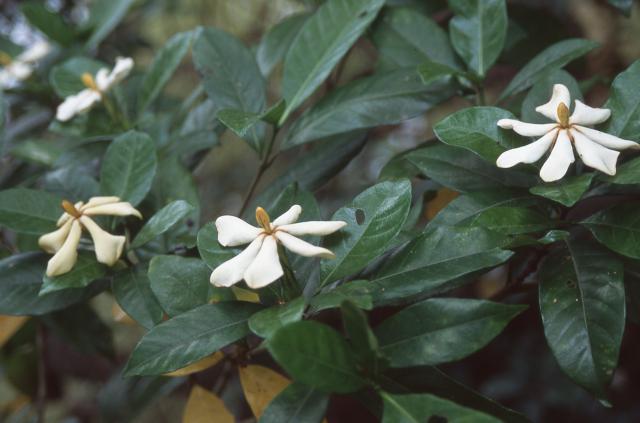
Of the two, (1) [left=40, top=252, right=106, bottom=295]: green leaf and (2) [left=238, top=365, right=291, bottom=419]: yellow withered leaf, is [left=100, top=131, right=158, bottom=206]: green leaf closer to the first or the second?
(1) [left=40, top=252, right=106, bottom=295]: green leaf

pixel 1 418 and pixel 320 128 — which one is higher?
pixel 320 128

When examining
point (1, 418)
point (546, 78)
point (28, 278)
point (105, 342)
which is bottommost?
point (1, 418)

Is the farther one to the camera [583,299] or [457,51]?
[457,51]

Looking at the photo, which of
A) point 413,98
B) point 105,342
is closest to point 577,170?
point 413,98

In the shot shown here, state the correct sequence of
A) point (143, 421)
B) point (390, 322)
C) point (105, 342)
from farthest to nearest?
point (143, 421)
point (105, 342)
point (390, 322)

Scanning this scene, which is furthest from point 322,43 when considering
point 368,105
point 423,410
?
point 423,410

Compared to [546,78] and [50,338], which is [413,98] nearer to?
[546,78]

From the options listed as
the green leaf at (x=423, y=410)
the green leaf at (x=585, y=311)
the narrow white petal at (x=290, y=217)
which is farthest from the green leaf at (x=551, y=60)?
the green leaf at (x=423, y=410)

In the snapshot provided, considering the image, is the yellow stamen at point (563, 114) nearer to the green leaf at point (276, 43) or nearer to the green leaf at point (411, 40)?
the green leaf at point (411, 40)
